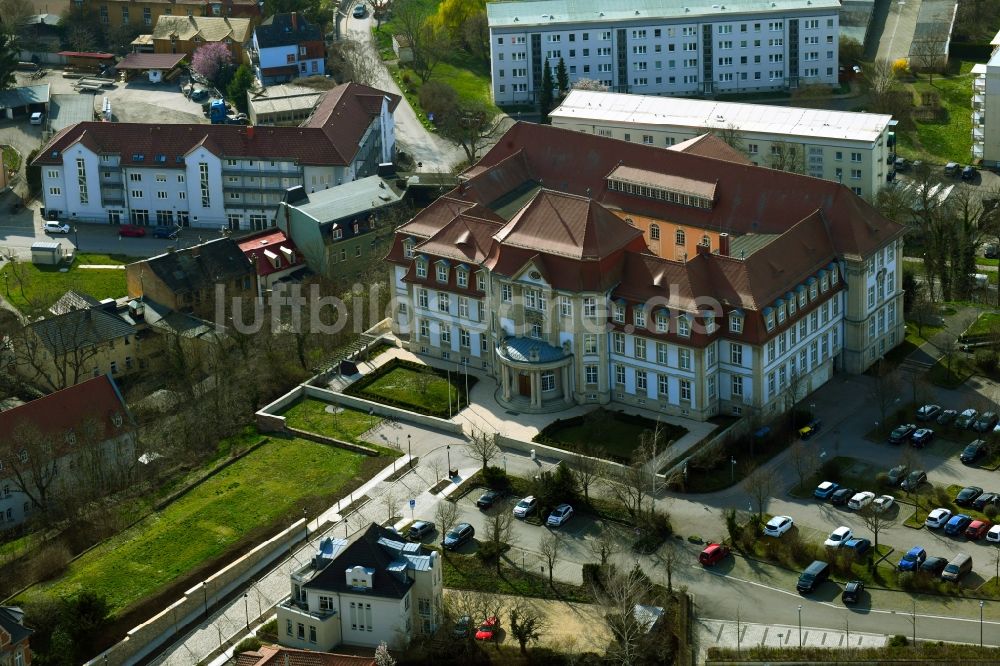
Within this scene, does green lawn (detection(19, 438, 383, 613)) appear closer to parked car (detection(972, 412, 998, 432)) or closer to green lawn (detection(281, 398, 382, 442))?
green lawn (detection(281, 398, 382, 442))

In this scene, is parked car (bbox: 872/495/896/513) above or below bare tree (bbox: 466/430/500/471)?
below

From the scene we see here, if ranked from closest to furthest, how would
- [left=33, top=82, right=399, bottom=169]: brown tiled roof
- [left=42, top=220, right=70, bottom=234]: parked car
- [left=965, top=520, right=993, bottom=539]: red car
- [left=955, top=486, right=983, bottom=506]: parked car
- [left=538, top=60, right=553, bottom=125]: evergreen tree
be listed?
[left=965, top=520, right=993, bottom=539]: red car → [left=955, top=486, right=983, bottom=506]: parked car → [left=33, top=82, right=399, bottom=169]: brown tiled roof → [left=42, top=220, right=70, bottom=234]: parked car → [left=538, top=60, right=553, bottom=125]: evergreen tree

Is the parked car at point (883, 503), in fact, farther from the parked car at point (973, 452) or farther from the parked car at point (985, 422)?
the parked car at point (985, 422)

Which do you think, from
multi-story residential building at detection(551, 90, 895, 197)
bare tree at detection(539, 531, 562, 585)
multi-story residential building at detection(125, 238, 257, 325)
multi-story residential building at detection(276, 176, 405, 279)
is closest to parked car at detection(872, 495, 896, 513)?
bare tree at detection(539, 531, 562, 585)

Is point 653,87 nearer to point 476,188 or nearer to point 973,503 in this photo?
point 476,188

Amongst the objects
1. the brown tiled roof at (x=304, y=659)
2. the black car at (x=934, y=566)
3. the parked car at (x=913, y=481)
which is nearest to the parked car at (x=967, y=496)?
the parked car at (x=913, y=481)

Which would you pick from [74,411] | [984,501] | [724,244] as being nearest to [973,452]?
[984,501]
